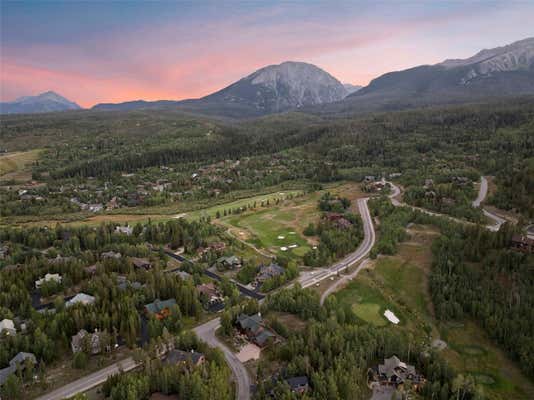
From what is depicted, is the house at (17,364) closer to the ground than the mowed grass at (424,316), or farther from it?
farther from it

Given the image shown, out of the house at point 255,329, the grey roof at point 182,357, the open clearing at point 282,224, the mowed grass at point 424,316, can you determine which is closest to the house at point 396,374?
the mowed grass at point 424,316

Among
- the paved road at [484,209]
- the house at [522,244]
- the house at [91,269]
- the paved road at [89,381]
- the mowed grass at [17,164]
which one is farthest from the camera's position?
the mowed grass at [17,164]

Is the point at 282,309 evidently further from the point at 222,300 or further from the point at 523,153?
the point at 523,153

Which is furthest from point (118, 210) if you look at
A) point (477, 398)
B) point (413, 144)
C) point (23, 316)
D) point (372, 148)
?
point (413, 144)

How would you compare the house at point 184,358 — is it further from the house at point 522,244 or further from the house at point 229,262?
the house at point 522,244

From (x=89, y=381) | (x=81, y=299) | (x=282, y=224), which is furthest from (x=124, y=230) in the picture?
(x=89, y=381)

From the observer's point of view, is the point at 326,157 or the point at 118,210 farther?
the point at 326,157

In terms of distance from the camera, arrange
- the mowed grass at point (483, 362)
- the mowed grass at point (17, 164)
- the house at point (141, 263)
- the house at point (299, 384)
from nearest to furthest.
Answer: the house at point (299, 384), the mowed grass at point (483, 362), the house at point (141, 263), the mowed grass at point (17, 164)

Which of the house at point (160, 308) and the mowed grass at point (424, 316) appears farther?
the house at point (160, 308)
